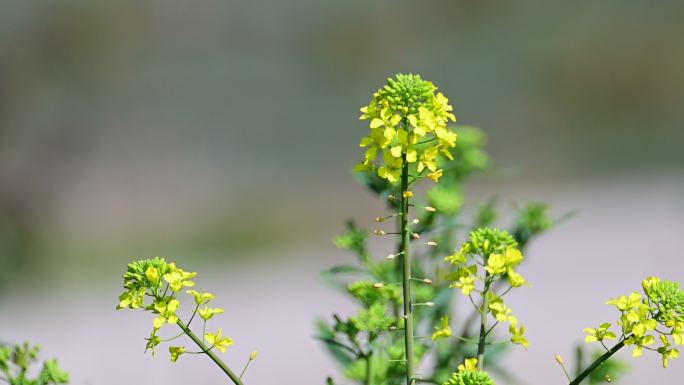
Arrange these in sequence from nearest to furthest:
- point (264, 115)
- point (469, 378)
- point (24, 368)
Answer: point (469, 378) < point (24, 368) < point (264, 115)

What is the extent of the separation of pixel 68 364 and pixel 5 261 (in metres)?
0.23

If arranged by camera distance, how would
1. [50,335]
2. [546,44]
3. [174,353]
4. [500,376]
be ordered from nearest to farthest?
[174,353] < [500,376] < [50,335] < [546,44]

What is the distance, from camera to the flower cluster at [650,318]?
42cm

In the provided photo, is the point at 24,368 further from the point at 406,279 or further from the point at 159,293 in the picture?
the point at 406,279

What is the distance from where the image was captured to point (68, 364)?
1.72 metres

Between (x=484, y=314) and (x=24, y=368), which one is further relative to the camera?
(x=24, y=368)

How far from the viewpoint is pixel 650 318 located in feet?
1.41

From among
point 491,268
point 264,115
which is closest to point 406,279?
point 491,268

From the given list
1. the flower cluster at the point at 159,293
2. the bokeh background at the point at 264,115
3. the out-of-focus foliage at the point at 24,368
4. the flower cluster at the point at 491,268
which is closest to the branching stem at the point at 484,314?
the flower cluster at the point at 491,268

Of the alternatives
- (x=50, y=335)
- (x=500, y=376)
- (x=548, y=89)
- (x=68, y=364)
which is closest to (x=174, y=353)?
(x=500, y=376)

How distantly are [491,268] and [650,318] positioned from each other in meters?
0.08

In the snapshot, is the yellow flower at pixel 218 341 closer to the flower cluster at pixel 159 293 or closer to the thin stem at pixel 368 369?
the flower cluster at pixel 159 293

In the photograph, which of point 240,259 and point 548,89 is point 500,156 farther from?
point 240,259

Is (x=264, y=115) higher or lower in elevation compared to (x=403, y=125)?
higher
